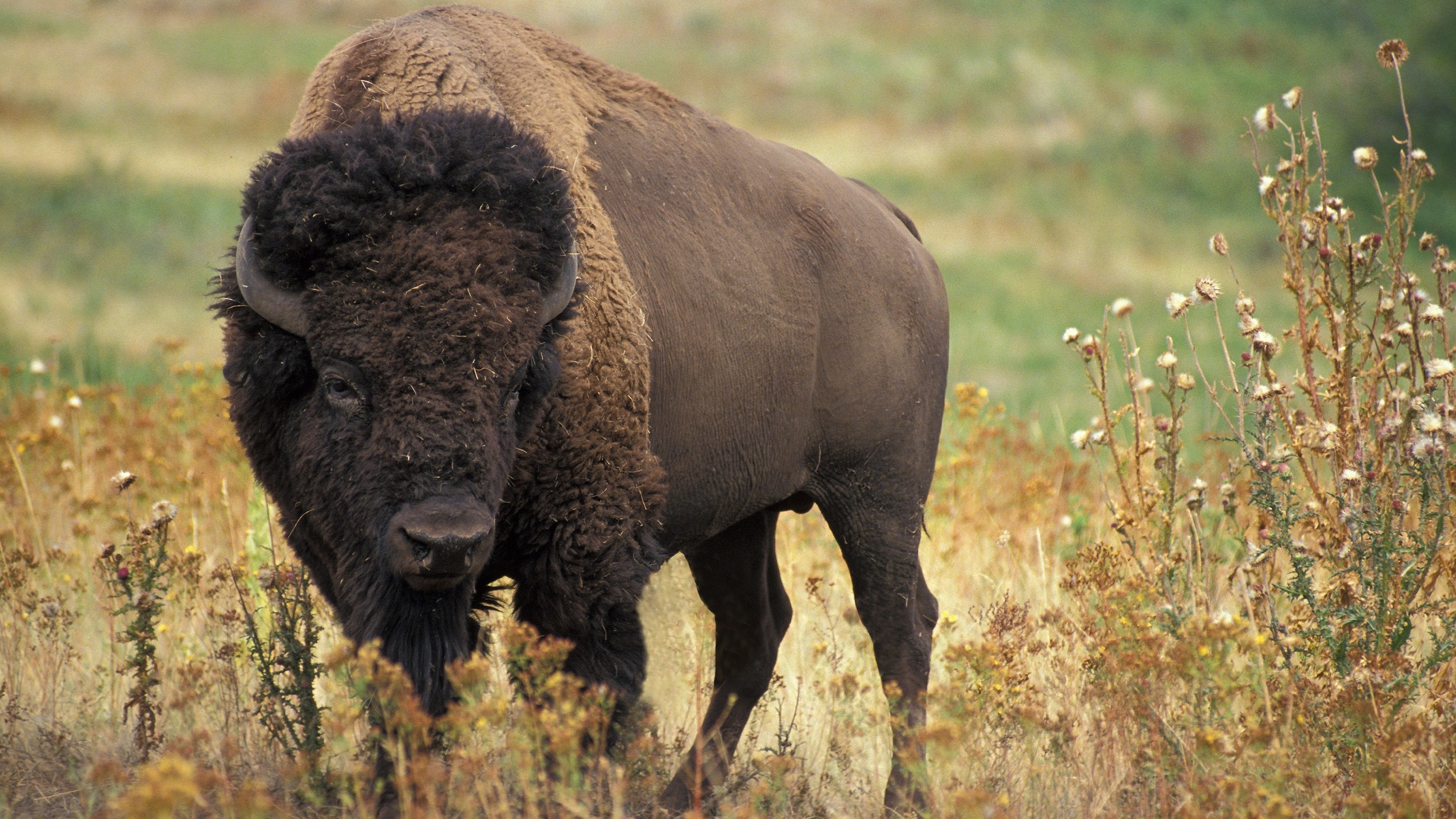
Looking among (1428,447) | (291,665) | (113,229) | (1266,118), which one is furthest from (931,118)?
(291,665)

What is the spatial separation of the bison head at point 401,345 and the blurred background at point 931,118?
13705 mm

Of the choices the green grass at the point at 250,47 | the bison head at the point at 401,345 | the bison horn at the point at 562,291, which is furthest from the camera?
the green grass at the point at 250,47

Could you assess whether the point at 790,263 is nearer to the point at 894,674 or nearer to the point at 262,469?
the point at 894,674

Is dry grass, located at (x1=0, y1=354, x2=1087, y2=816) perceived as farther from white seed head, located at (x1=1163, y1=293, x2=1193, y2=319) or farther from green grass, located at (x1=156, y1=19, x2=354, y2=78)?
Result: green grass, located at (x1=156, y1=19, x2=354, y2=78)

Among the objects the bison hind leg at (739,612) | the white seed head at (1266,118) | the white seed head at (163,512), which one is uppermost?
the white seed head at (1266,118)

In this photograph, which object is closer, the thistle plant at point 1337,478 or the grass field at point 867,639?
the grass field at point 867,639

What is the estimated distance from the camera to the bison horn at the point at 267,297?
3260mm

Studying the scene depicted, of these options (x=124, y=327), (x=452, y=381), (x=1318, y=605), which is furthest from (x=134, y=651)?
(x=124, y=327)

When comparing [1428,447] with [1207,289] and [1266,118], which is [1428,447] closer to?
[1207,289]

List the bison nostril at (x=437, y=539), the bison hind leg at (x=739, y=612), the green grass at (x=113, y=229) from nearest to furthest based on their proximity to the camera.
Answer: the bison nostril at (x=437, y=539) < the bison hind leg at (x=739, y=612) < the green grass at (x=113, y=229)

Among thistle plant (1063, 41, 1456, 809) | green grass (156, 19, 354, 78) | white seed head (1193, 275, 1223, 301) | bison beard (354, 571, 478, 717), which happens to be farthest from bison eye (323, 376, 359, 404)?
green grass (156, 19, 354, 78)

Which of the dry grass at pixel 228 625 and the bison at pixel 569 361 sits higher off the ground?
the bison at pixel 569 361

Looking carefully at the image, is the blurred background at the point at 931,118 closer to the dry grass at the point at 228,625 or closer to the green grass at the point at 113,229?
the green grass at the point at 113,229

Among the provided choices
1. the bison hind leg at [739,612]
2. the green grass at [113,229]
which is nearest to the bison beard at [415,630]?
the bison hind leg at [739,612]
